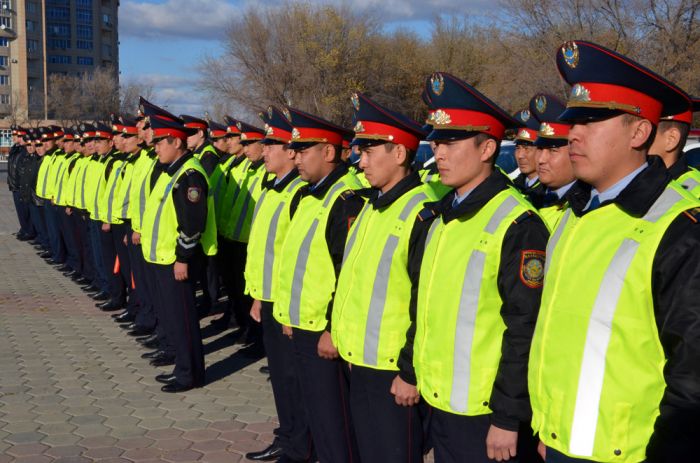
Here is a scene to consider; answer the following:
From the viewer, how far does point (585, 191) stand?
8.96 ft

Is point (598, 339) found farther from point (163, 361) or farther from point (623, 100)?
point (163, 361)

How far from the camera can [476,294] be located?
3029 mm

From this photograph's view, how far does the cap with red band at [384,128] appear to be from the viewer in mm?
3920

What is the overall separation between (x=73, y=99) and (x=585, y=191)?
284ft

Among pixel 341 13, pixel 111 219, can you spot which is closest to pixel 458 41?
pixel 341 13

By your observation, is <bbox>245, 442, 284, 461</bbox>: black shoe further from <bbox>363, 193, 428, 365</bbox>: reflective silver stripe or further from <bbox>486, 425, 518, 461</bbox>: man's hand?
<bbox>486, 425, 518, 461</bbox>: man's hand

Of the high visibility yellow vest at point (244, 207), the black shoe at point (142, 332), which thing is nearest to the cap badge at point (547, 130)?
the high visibility yellow vest at point (244, 207)

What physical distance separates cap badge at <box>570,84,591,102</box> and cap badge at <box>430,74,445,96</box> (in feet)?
2.59

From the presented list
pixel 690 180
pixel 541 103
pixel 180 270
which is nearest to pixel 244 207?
pixel 180 270

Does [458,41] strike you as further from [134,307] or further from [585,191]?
[585,191]

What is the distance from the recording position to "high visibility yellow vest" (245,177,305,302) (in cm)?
539

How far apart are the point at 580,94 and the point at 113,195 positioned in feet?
24.5

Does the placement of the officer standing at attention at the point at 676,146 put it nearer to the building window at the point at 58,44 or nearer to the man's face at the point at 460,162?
the man's face at the point at 460,162

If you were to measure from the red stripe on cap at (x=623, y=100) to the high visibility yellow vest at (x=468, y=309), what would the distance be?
626 mm
